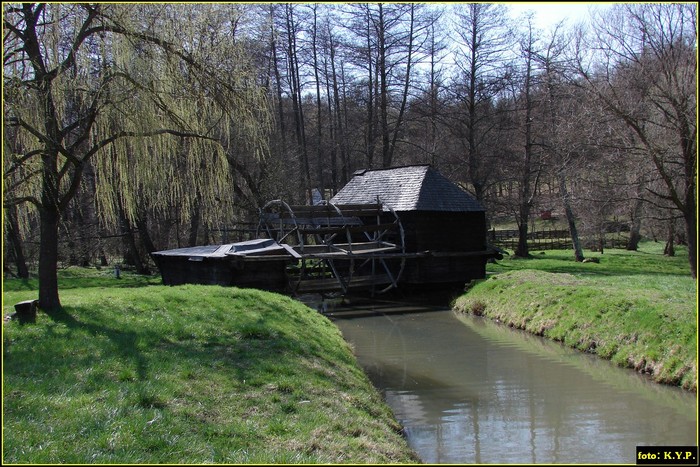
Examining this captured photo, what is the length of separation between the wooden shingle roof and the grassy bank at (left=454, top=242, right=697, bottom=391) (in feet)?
10.2

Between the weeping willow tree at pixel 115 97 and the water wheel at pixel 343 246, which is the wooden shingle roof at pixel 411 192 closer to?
the water wheel at pixel 343 246

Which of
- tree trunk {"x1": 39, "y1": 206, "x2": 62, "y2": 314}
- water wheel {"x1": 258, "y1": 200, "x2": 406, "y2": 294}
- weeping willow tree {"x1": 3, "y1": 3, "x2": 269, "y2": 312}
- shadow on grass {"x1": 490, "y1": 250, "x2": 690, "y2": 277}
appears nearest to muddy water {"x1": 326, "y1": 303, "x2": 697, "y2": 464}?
water wheel {"x1": 258, "y1": 200, "x2": 406, "y2": 294}

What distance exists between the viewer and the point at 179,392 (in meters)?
5.93

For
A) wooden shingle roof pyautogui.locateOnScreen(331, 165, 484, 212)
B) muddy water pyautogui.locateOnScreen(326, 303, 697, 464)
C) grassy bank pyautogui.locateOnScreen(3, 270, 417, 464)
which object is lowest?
muddy water pyautogui.locateOnScreen(326, 303, 697, 464)

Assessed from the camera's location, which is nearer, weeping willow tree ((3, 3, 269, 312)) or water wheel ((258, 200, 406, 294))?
weeping willow tree ((3, 3, 269, 312))

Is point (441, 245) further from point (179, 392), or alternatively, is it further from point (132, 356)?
point (179, 392)

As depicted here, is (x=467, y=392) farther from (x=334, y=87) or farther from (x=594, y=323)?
(x=334, y=87)

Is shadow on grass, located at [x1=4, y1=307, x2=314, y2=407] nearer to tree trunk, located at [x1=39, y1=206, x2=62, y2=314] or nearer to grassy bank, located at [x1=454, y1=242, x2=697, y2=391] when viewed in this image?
tree trunk, located at [x1=39, y1=206, x2=62, y2=314]

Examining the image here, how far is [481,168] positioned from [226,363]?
22.0 metres

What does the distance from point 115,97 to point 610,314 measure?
9.41m

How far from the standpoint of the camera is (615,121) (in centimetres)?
1453

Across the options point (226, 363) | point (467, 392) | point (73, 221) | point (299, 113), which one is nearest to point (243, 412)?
point (226, 363)

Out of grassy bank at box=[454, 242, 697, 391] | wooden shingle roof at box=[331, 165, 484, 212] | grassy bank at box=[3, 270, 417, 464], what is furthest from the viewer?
wooden shingle roof at box=[331, 165, 484, 212]

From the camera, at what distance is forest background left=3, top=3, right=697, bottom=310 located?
314 inches
